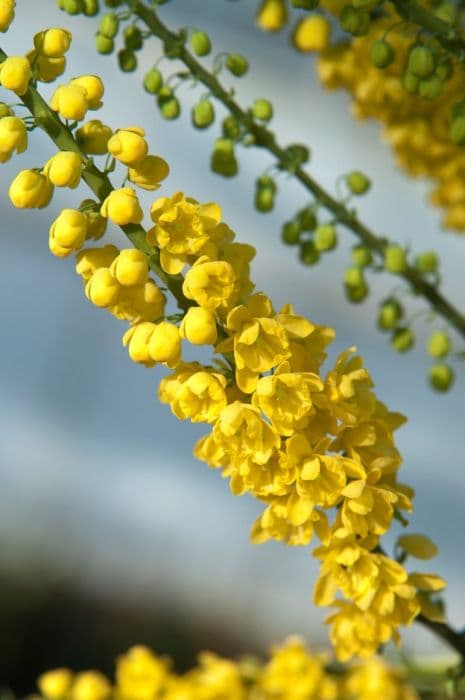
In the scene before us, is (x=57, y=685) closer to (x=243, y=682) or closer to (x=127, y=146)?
(x=243, y=682)

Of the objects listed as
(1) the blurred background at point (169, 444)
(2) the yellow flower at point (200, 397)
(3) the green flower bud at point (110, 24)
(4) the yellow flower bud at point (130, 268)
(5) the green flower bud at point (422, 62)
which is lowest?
(2) the yellow flower at point (200, 397)

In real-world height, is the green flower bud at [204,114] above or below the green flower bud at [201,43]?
below

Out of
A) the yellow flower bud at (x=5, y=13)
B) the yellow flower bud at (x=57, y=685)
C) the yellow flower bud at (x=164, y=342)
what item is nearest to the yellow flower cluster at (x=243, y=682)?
the yellow flower bud at (x=57, y=685)

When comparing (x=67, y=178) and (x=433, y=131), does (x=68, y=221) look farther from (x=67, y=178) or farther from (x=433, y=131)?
(x=433, y=131)

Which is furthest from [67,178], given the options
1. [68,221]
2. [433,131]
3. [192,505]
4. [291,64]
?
[192,505]

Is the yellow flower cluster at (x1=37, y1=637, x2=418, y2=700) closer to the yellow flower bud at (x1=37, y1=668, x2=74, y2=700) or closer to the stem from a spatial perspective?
the yellow flower bud at (x1=37, y1=668, x2=74, y2=700)

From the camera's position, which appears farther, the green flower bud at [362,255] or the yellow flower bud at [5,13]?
the green flower bud at [362,255]

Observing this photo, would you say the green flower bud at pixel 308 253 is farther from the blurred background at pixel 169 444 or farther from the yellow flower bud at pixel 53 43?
the blurred background at pixel 169 444

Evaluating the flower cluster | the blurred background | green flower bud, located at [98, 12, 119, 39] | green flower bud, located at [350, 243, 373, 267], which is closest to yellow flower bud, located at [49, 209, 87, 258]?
the flower cluster
